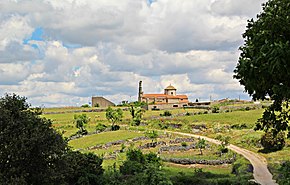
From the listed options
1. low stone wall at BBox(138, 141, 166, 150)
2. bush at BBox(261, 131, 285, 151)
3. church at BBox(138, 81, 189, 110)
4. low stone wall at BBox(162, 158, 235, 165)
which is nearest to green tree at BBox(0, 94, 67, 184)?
low stone wall at BBox(162, 158, 235, 165)

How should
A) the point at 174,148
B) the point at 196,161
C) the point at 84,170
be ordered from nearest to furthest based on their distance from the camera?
the point at 84,170 → the point at 196,161 → the point at 174,148

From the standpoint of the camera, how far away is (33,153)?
22938 millimetres

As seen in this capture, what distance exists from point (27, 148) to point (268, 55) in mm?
13738

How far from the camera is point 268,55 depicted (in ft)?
63.4

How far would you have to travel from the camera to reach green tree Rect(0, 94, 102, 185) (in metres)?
22.0

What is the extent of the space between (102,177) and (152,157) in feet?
43.4

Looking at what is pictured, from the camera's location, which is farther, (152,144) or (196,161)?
(152,144)

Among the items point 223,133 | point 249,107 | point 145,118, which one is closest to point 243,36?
point 223,133

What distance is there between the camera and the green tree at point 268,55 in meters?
18.8

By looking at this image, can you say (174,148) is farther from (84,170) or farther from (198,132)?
(84,170)

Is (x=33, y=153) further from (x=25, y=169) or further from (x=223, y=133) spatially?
(x=223, y=133)

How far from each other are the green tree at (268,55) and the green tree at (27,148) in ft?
38.9

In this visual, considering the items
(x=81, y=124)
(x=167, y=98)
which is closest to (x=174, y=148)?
(x=81, y=124)

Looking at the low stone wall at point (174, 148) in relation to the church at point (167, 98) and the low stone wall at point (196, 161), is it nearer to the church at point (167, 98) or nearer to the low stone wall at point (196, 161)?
the low stone wall at point (196, 161)
